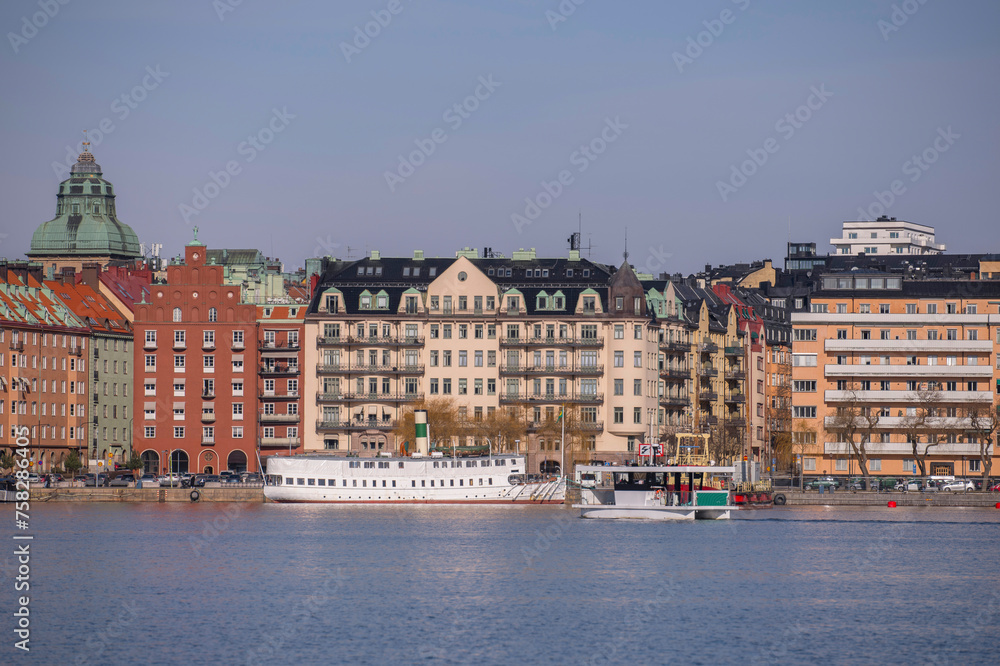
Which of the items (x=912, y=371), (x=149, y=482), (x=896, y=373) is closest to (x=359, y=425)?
(x=149, y=482)

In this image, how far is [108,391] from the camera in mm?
190750

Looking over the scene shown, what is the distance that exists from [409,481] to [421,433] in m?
4.93

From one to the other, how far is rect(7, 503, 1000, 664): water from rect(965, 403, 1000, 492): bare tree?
44.9 meters

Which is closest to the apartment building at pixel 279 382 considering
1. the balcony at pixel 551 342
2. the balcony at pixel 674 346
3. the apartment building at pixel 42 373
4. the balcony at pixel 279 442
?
the balcony at pixel 279 442

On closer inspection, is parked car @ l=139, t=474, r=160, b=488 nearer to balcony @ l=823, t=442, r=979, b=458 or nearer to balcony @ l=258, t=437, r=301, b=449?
balcony @ l=258, t=437, r=301, b=449

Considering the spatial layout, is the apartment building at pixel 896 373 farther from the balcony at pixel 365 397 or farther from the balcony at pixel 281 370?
the balcony at pixel 281 370

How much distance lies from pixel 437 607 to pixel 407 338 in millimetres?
109530

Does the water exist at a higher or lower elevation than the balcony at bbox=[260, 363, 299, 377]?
lower

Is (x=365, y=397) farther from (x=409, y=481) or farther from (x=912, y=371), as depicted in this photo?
(x=912, y=371)

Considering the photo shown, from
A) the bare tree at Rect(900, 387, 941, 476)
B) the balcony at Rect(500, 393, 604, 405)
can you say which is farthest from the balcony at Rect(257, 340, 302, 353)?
the bare tree at Rect(900, 387, 941, 476)

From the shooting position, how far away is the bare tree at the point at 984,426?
176 metres

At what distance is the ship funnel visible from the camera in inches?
6314

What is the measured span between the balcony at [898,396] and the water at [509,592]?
51.4 m

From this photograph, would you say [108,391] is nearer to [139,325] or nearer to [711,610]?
[139,325]
